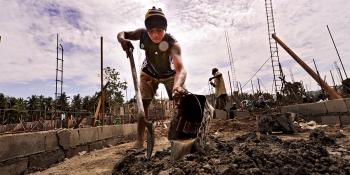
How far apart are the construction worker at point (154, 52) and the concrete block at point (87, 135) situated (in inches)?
89.6

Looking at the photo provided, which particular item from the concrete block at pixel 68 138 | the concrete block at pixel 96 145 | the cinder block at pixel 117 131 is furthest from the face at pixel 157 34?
the cinder block at pixel 117 131

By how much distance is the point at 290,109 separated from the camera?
7.12 m

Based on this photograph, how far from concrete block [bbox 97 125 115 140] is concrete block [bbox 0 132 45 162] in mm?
2094

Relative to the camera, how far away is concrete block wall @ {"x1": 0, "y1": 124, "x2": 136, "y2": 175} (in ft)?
11.5

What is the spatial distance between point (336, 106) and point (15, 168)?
594 cm

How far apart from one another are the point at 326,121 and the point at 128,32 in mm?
4843

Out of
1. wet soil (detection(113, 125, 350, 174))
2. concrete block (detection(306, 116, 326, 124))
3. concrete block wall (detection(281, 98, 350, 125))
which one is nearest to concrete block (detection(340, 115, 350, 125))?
concrete block wall (detection(281, 98, 350, 125))

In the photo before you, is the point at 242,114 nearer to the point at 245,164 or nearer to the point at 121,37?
the point at 121,37

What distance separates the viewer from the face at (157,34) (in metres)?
3.64

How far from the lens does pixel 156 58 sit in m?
3.76

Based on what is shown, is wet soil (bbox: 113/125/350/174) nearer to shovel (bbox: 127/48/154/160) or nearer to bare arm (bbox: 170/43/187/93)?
shovel (bbox: 127/48/154/160)

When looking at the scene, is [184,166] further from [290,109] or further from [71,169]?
[290,109]

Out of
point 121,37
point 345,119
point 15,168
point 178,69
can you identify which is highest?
point 121,37

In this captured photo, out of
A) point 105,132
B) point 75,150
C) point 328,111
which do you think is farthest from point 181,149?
point 328,111
